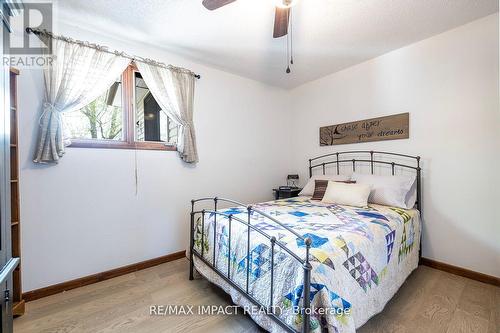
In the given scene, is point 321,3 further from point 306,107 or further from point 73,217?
point 73,217

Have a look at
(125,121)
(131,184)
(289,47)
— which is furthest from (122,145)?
(289,47)

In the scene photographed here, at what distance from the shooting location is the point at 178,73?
2672 mm

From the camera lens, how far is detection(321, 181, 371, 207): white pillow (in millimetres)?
2367

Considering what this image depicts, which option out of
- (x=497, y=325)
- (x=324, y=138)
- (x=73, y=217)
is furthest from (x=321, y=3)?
(x=73, y=217)

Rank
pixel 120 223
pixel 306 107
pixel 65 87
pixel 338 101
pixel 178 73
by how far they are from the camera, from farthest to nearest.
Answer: pixel 306 107 → pixel 338 101 → pixel 178 73 → pixel 120 223 → pixel 65 87

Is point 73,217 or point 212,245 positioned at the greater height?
point 73,217

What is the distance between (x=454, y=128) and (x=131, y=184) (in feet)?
11.3

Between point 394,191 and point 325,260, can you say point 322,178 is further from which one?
point 325,260

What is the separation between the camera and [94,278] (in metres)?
2.18

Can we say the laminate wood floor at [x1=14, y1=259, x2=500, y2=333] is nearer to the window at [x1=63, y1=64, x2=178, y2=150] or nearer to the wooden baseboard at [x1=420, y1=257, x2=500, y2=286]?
the wooden baseboard at [x1=420, y1=257, x2=500, y2=286]

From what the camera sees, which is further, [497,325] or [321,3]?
[321,3]

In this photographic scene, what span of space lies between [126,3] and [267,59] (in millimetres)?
1599

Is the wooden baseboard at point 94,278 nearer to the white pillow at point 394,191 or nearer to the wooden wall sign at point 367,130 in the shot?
the white pillow at point 394,191

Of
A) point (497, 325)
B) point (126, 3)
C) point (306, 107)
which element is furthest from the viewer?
point (306, 107)
